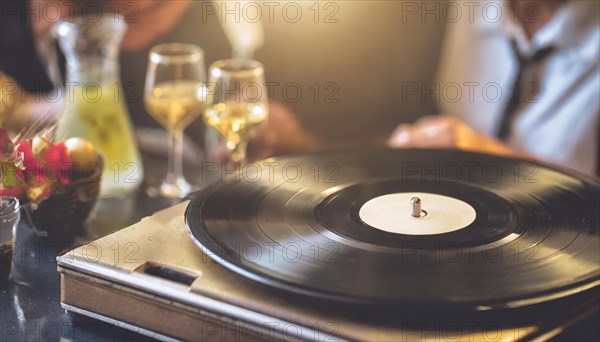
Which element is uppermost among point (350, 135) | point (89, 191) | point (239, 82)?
point (239, 82)

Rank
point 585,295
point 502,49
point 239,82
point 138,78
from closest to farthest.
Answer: point 585,295
point 239,82
point 502,49
point 138,78

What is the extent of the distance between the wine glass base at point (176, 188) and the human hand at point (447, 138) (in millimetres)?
423

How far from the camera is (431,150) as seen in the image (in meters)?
1.02

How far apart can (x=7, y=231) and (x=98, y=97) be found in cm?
34

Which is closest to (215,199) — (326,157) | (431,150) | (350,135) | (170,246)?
(170,246)

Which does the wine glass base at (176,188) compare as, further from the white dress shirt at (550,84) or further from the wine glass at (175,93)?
the white dress shirt at (550,84)

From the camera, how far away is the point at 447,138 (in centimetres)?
150

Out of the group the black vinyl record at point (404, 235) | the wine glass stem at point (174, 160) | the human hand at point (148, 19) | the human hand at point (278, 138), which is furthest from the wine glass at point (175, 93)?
the human hand at point (148, 19)

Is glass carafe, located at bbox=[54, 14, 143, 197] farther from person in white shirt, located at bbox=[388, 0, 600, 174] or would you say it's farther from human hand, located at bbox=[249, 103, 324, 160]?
person in white shirt, located at bbox=[388, 0, 600, 174]

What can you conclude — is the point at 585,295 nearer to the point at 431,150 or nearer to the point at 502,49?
the point at 431,150

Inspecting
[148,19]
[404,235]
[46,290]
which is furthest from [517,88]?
[46,290]

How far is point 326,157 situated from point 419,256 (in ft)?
1.00

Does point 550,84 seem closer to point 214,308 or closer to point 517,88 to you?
point 517,88

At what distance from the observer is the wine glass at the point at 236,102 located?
1098 mm
